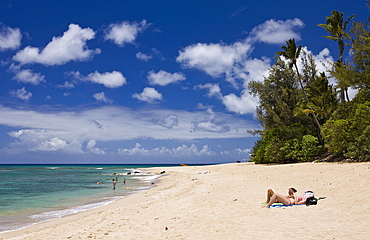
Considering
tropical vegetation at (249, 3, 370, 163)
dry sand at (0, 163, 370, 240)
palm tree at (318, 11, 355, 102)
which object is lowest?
dry sand at (0, 163, 370, 240)

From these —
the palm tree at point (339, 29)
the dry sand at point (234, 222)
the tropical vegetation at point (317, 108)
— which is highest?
the palm tree at point (339, 29)

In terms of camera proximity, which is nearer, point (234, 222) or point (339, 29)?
point (234, 222)

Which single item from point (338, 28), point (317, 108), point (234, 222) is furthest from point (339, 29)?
point (234, 222)

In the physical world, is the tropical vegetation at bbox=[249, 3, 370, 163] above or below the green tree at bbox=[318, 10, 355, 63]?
below

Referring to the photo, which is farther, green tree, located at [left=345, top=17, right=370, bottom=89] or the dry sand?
green tree, located at [left=345, top=17, right=370, bottom=89]

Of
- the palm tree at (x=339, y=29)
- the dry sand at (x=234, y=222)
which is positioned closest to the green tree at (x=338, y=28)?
the palm tree at (x=339, y=29)

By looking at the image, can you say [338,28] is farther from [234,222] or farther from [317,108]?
[234,222]

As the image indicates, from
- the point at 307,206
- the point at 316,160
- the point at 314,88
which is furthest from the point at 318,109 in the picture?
the point at 307,206

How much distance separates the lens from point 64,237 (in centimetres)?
889

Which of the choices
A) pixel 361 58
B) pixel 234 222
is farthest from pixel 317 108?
pixel 234 222

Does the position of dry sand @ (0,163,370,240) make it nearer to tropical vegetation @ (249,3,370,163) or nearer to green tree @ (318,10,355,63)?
tropical vegetation @ (249,3,370,163)

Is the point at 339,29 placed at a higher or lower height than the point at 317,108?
higher

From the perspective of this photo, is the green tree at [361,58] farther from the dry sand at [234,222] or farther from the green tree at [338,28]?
the dry sand at [234,222]

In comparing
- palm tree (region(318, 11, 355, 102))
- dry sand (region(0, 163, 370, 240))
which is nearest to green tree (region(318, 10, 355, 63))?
palm tree (region(318, 11, 355, 102))
